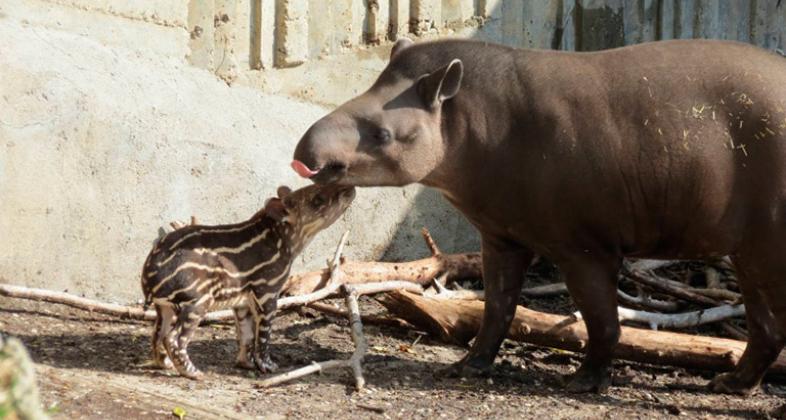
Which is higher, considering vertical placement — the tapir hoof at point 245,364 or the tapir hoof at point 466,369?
the tapir hoof at point 245,364

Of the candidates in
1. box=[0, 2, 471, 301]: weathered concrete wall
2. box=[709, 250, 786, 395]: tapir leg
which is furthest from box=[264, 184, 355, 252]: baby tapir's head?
box=[709, 250, 786, 395]: tapir leg

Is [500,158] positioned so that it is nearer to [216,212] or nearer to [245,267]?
[245,267]

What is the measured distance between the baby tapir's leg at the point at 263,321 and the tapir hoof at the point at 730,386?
2.61 m

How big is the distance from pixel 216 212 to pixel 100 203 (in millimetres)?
894

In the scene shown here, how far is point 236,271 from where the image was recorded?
6.09 meters

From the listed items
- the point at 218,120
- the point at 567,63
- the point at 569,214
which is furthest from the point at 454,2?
the point at 569,214

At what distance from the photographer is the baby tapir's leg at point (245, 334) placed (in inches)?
249

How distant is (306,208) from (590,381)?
73.4 inches

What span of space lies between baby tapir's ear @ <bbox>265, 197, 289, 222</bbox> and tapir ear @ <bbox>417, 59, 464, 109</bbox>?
98cm

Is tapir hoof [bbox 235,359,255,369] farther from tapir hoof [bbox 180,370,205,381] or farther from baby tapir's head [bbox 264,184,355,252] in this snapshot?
baby tapir's head [bbox 264,184,355,252]

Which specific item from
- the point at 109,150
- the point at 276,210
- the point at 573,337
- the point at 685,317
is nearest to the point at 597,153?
the point at 573,337

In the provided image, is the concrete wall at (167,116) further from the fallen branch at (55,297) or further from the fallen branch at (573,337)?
the fallen branch at (573,337)

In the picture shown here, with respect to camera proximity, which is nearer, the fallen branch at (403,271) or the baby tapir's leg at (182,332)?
the baby tapir's leg at (182,332)

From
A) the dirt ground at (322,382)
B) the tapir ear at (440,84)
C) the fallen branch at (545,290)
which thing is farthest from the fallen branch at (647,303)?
the tapir ear at (440,84)
